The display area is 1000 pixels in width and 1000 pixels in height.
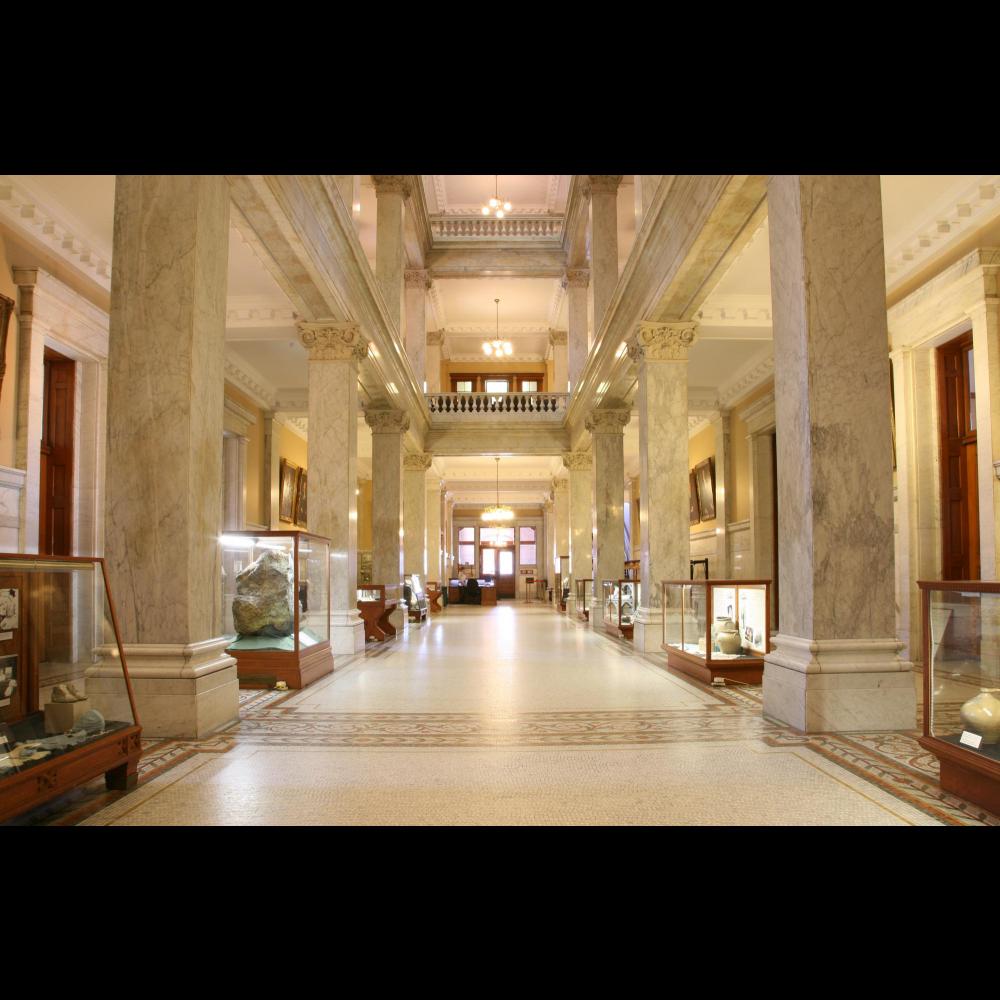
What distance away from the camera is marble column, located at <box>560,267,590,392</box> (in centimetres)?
1670

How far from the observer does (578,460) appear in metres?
18.4

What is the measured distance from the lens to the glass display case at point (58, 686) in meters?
2.74

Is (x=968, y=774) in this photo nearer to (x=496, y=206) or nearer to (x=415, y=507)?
(x=496, y=206)

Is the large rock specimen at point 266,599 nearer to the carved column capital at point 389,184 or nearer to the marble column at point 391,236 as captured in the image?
the marble column at point 391,236

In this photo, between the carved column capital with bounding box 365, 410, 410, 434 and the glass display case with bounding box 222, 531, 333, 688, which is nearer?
the glass display case with bounding box 222, 531, 333, 688

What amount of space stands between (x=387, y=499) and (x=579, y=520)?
582 centimetres

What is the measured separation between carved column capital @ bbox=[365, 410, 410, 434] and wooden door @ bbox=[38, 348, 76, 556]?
5832mm

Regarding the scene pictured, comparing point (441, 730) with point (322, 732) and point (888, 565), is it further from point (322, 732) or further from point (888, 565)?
point (888, 565)

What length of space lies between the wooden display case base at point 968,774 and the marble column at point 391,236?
10970 mm

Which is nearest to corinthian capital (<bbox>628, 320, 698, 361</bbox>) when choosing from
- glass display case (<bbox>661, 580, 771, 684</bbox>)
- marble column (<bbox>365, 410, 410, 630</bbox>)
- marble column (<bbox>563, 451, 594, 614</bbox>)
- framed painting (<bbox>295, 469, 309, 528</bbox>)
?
glass display case (<bbox>661, 580, 771, 684</bbox>)

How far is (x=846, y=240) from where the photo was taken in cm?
464

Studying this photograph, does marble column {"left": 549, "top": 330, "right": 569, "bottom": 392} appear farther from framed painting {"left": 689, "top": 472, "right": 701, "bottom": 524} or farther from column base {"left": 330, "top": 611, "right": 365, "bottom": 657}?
column base {"left": 330, "top": 611, "right": 365, "bottom": 657}
